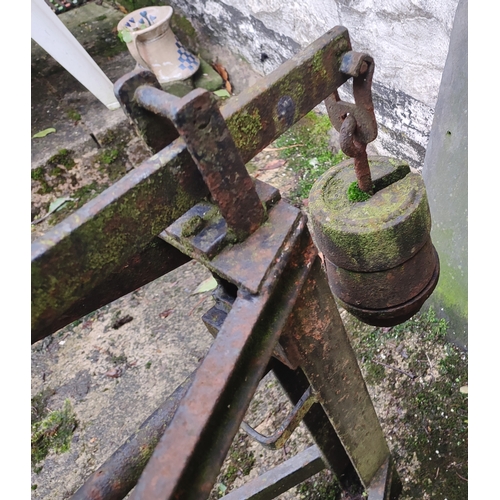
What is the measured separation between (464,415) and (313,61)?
73.4 inches

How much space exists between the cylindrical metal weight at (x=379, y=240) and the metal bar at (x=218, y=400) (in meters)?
0.39

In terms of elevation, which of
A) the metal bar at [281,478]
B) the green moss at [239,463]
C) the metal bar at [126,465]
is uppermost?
the metal bar at [126,465]

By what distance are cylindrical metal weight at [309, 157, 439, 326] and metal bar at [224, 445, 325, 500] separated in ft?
2.19

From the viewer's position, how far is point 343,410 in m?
1.46

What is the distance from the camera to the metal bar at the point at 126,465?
3.74 feet

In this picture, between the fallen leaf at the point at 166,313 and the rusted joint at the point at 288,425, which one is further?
the fallen leaf at the point at 166,313

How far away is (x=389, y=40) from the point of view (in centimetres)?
254

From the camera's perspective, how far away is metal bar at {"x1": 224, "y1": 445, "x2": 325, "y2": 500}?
1.84 meters

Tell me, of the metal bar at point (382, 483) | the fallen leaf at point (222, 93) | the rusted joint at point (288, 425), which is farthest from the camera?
the fallen leaf at point (222, 93)

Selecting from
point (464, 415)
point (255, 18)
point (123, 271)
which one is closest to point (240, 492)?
point (464, 415)

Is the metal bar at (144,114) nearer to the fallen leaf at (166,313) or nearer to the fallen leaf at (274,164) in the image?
the fallen leaf at (166,313)

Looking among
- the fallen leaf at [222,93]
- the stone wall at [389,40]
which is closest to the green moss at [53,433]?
the stone wall at [389,40]

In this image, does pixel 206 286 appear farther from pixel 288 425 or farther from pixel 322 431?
pixel 288 425

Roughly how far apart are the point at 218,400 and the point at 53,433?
220 cm
